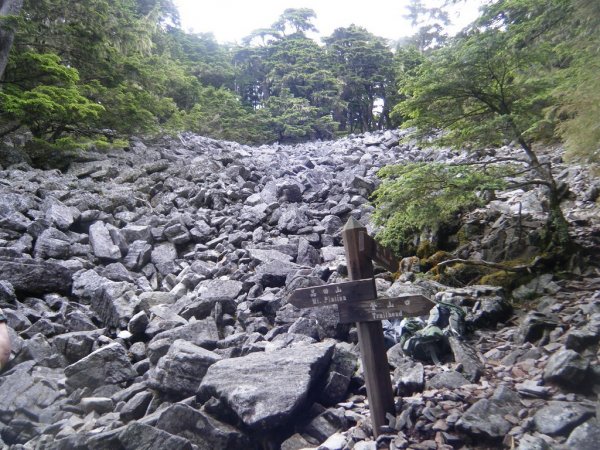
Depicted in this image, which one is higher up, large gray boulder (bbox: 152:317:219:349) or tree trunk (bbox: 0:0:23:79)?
tree trunk (bbox: 0:0:23:79)

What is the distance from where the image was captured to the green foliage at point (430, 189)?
6.38 metres

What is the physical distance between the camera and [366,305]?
409cm

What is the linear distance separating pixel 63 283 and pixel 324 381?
6113 millimetres

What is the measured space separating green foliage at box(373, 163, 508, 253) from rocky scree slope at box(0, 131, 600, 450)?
4.04ft

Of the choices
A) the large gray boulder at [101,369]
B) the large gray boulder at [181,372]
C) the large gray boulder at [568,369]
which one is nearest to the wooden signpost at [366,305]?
the large gray boulder at [568,369]

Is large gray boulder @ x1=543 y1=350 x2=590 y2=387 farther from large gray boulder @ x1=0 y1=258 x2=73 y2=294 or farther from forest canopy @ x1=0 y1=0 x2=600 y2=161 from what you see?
large gray boulder @ x1=0 y1=258 x2=73 y2=294

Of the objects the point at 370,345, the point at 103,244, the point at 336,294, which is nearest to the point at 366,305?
the point at 336,294

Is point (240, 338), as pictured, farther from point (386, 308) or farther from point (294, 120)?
Answer: point (294, 120)

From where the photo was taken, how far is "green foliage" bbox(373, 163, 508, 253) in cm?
638

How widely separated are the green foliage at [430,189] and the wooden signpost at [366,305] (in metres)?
2.62

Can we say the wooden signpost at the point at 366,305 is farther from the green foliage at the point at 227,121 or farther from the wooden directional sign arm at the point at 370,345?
the green foliage at the point at 227,121

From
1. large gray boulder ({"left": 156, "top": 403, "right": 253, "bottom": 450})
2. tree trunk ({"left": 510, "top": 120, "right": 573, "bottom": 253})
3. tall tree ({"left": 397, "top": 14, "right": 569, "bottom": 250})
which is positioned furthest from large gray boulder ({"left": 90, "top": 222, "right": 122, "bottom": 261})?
tree trunk ({"left": 510, "top": 120, "right": 573, "bottom": 253})

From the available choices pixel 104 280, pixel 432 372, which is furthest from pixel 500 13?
pixel 104 280

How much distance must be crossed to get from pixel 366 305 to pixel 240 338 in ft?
10.1
